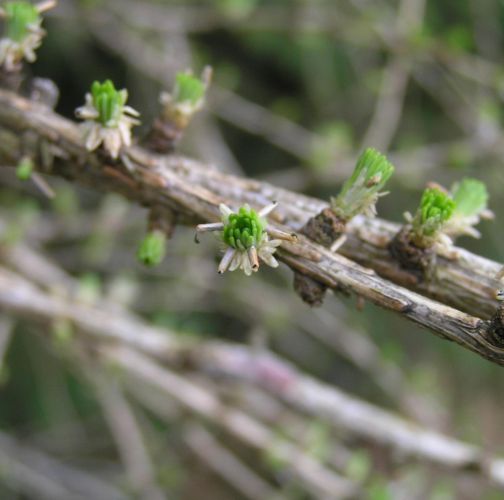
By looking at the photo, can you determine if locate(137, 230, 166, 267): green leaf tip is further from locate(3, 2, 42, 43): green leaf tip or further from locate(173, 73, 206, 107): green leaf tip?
locate(3, 2, 42, 43): green leaf tip

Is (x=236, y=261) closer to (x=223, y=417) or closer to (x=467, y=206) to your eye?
(x=467, y=206)

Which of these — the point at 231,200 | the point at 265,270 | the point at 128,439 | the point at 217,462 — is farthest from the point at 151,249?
the point at 265,270

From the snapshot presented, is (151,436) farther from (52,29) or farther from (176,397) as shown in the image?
(52,29)

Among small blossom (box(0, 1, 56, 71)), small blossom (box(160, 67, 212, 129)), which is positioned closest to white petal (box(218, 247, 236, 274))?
small blossom (box(160, 67, 212, 129))

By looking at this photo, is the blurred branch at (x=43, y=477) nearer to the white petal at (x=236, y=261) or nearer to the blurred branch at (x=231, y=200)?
the blurred branch at (x=231, y=200)

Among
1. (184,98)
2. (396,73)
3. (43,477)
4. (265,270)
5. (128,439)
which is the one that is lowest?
(43,477)

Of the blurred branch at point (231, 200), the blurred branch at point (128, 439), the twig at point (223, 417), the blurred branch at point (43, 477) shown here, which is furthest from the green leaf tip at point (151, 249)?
the blurred branch at point (43, 477)
